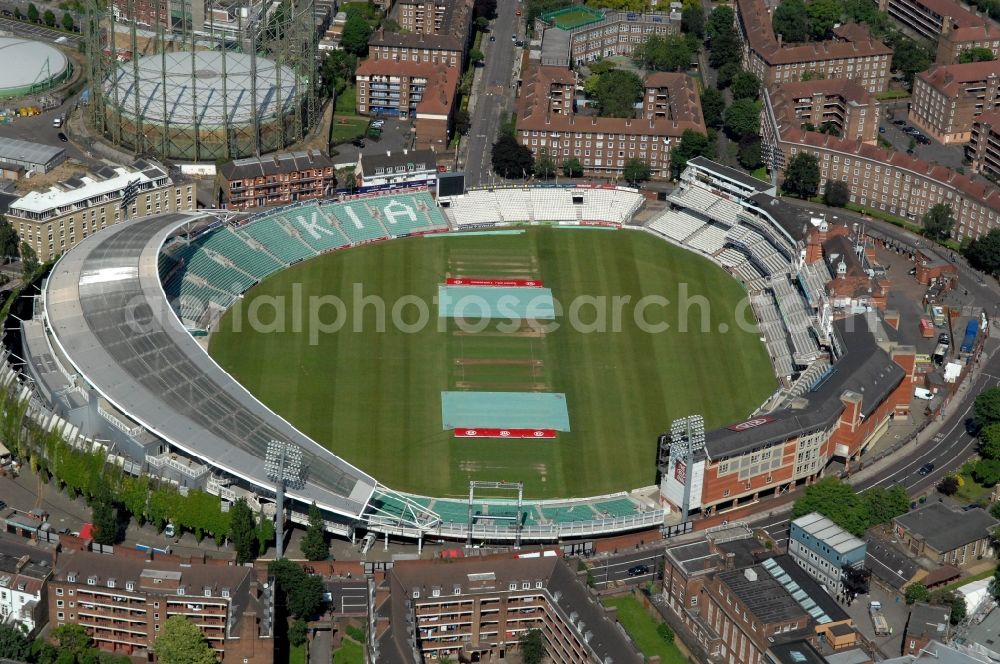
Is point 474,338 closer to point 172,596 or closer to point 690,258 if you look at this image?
point 690,258

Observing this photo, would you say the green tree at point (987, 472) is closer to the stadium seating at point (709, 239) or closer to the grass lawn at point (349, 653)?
the stadium seating at point (709, 239)

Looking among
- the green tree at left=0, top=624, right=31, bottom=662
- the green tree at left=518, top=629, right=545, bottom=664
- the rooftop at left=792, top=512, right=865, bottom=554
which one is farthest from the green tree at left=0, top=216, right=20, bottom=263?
the rooftop at left=792, top=512, right=865, bottom=554

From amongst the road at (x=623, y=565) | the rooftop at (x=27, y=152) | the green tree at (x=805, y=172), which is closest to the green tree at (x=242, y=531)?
the road at (x=623, y=565)

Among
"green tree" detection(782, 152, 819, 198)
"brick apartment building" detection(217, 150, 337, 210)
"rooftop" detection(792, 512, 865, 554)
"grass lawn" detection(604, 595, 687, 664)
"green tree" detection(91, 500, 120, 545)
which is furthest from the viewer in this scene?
"green tree" detection(782, 152, 819, 198)

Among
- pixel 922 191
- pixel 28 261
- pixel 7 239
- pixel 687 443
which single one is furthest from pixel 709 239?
pixel 7 239

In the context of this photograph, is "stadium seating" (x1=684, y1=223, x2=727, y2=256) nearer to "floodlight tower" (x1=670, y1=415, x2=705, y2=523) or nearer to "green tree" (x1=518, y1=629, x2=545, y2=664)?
"floodlight tower" (x1=670, y1=415, x2=705, y2=523)

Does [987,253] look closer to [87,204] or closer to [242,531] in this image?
[242,531]
